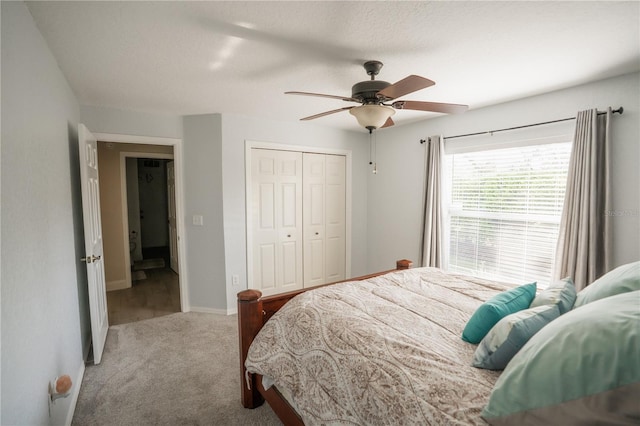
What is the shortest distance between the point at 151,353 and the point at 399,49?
318cm

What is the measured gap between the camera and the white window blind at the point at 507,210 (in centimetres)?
279

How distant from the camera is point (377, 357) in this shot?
4.25 feet

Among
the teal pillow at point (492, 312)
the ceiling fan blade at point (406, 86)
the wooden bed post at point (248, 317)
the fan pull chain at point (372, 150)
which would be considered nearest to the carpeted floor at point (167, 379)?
the wooden bed post at point (248, 317)

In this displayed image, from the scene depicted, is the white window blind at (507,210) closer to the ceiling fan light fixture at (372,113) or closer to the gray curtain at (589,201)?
the gray curtain at (589,201)

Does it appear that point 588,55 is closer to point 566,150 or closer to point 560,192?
point 566,150

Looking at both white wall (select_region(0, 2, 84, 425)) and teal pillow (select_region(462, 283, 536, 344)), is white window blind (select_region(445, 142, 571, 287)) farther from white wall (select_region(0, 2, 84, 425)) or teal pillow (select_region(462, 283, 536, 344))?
white wall (select_region(0, 2, 84, 425))

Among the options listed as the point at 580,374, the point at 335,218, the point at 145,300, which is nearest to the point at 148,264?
the point at 145,300

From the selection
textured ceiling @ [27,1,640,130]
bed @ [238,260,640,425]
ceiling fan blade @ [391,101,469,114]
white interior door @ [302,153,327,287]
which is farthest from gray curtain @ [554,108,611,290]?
white interior door @ [302,153,327,287]

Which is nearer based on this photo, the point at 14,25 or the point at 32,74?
the point at 14,25

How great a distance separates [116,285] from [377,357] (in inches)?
174

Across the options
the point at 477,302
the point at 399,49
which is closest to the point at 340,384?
the point at 477,302

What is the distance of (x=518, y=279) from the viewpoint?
9.99 feet

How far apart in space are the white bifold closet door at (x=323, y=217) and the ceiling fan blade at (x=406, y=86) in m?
2.33

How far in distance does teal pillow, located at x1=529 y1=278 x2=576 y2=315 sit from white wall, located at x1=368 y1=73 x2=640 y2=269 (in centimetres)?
147
